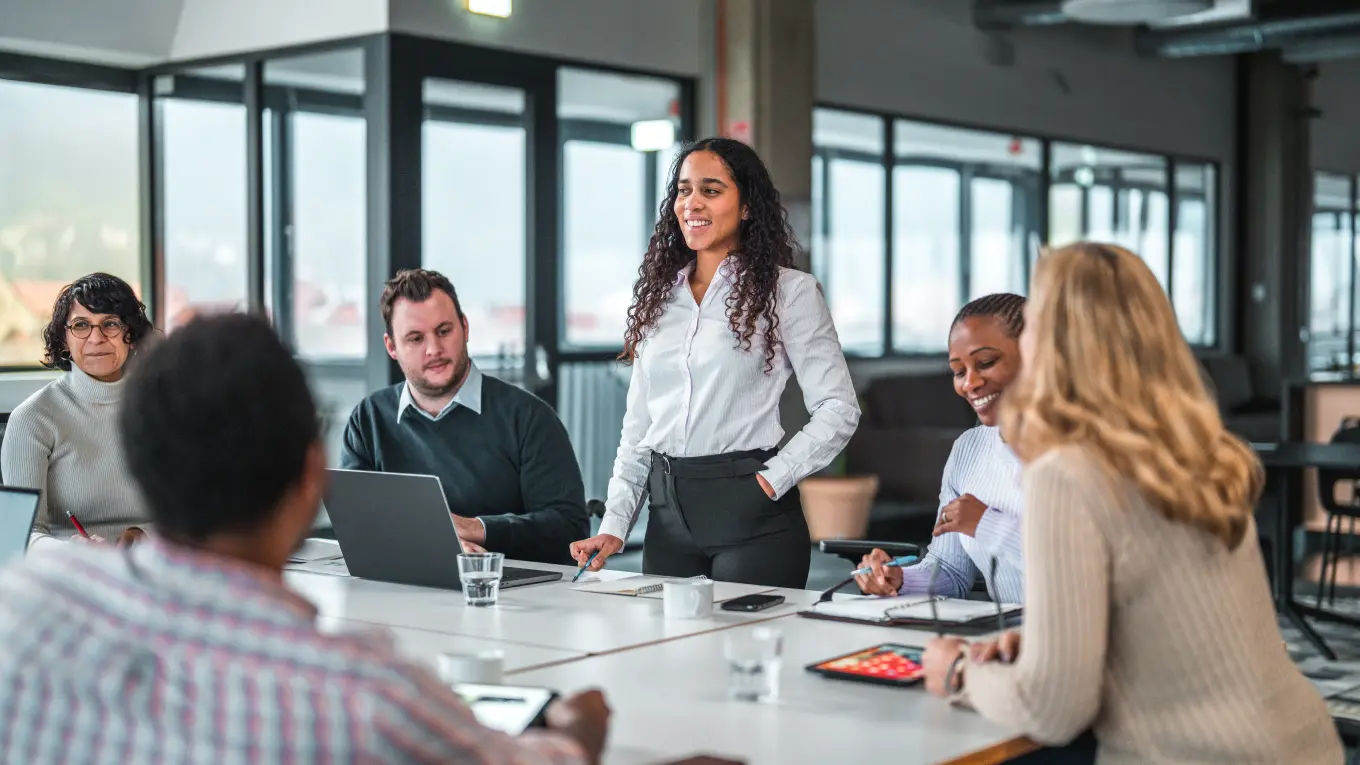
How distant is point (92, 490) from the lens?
3363mm

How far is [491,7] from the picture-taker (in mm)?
6328

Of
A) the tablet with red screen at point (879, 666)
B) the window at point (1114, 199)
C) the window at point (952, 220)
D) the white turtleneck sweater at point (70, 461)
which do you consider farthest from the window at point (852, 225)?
the tablet with red screen at point (879, 666)

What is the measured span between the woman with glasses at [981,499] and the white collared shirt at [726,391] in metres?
0.41

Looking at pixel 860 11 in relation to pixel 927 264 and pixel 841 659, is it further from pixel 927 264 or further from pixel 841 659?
pixel 841 659

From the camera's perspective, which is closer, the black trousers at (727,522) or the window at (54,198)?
the black trousers at (727,522)

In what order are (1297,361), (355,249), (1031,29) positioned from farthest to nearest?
(1297,361), (1031,29), (355,249)

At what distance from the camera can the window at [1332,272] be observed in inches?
518

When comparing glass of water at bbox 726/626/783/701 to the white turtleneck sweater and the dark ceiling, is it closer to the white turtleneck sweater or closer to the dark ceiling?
the white turtleneck sweater

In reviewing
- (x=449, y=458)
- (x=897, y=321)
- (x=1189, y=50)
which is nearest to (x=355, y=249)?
(x=449, y=458)

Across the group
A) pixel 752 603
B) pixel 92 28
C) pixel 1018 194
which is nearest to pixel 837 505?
pixel 1018 194

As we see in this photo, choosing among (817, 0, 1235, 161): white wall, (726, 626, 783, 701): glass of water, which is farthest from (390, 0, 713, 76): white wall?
(726, 626, 783, 701): glass of water

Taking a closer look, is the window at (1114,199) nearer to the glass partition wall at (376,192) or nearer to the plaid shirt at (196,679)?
the glass partition wall at (376,192)

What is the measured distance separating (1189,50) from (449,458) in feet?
27.6

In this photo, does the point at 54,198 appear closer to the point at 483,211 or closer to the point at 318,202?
the point at 318,202
